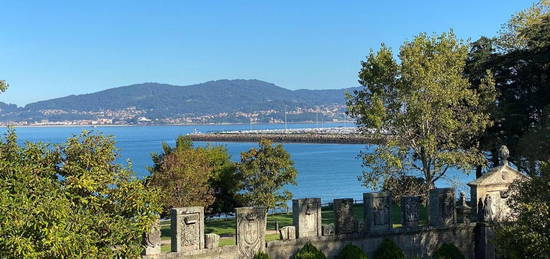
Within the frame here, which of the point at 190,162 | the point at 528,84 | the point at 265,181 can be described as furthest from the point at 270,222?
the point at 528,84

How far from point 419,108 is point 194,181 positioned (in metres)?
13.6

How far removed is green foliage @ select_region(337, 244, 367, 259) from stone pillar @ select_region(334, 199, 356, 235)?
634mm

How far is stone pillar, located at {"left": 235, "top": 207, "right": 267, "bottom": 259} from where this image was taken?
59.1ft

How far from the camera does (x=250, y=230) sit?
18188 millimetres

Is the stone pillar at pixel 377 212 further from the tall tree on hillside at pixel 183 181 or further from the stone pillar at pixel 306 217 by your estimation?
the tall tree on hillside at pixel 183 181

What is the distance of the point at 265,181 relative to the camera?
3772cm

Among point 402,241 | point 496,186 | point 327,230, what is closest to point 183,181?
point 327,230

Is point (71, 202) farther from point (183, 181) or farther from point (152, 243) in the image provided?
point (183, 181)

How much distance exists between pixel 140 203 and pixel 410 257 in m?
10.7

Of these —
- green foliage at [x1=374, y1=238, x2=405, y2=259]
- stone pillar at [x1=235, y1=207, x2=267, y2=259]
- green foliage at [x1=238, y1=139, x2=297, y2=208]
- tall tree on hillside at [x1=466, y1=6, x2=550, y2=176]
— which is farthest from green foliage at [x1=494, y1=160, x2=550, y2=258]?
green foliage at [x1=238, y1=139, x2=297, y2=208]

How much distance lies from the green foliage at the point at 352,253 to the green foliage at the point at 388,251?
Answer: 77 centimetres

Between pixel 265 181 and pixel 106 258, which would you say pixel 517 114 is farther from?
pixel 106 258

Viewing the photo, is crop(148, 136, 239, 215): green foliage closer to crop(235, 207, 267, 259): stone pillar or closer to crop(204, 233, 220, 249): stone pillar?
crop(235, 207, 267, 259): stone pillar

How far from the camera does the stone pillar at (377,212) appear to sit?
19875 millimetres
